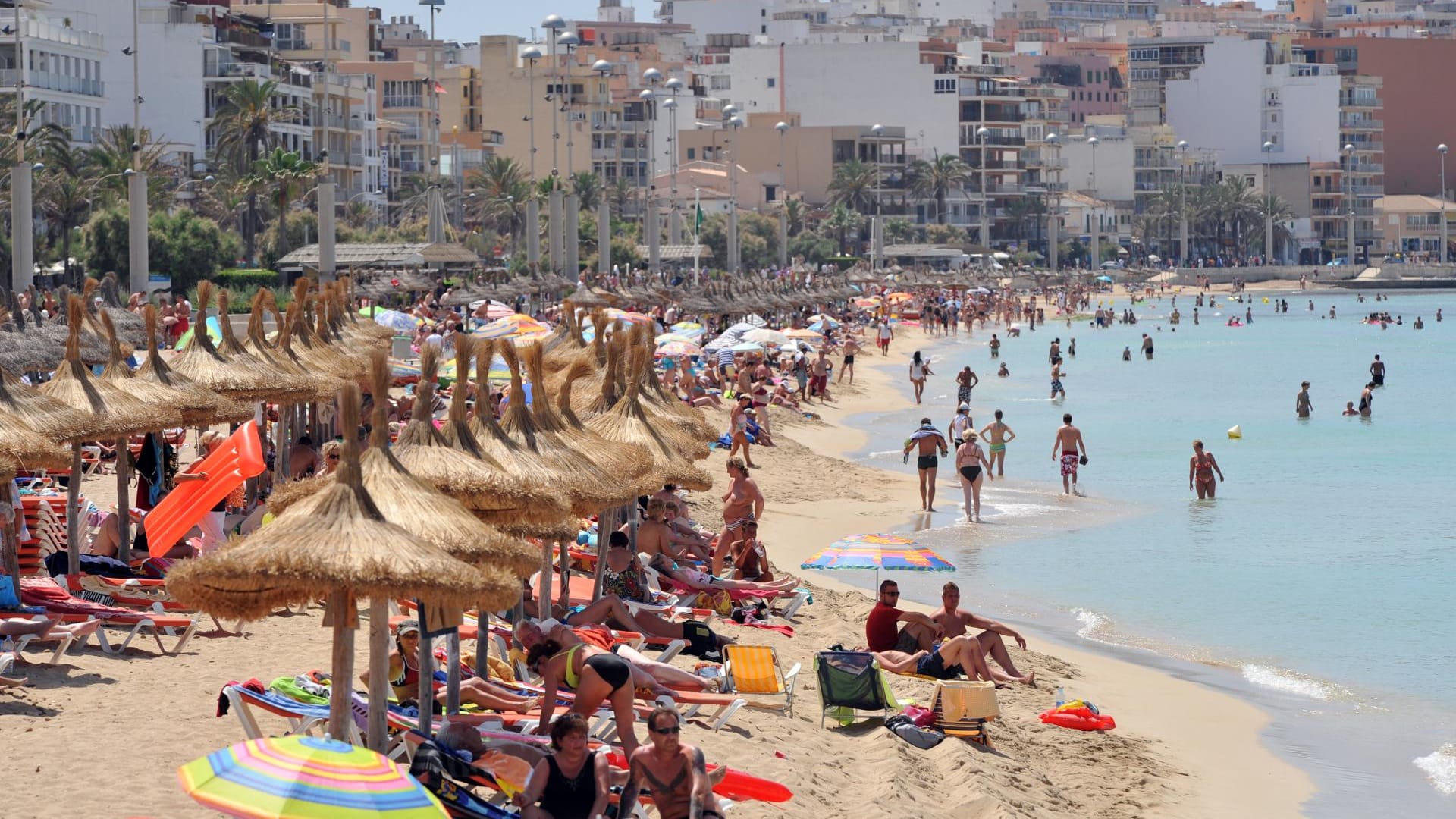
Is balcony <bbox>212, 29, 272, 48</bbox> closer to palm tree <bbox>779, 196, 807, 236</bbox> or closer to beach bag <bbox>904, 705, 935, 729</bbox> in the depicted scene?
palm tree <bbox>779, 196, 807, 236</bbox>

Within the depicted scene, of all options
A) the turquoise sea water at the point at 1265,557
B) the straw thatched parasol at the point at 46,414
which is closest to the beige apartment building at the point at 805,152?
the turquoise sea water at the point at 1265,557

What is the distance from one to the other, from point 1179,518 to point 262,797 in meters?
17.5

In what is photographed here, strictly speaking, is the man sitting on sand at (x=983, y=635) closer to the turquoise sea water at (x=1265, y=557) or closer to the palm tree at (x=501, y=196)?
the turquoise sea water at (x=1265, y=557)

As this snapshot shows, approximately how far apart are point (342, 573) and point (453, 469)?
2.00 meters

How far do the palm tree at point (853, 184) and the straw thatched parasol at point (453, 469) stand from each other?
91.6 metres

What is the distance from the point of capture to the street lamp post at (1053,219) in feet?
357

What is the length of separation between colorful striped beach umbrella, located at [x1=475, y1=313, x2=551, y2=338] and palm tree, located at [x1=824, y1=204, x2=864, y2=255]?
6812 cm

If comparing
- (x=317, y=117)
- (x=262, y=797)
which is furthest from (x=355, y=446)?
(x=317, y=117)

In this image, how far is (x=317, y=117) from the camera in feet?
238

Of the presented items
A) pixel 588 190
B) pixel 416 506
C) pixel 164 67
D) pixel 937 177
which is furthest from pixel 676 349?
pixel 937 177

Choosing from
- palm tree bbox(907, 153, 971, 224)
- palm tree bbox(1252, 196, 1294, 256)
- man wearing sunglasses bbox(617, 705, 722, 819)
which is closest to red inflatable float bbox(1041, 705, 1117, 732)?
man wearing sunglasses bbox(617, 705, 722, 819)

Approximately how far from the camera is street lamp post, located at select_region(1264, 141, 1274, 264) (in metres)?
119

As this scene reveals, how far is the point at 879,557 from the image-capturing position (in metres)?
12.8

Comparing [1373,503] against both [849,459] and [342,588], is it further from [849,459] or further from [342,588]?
[342,588]
